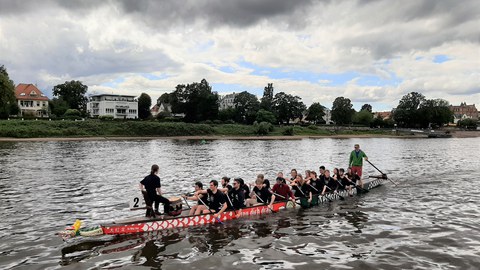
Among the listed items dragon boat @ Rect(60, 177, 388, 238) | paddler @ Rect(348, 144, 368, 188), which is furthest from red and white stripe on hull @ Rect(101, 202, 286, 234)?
paddler @ Rect(348, 144, 368, 188)

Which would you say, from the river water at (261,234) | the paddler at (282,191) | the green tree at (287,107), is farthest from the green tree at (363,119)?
the paddler at (282,191)

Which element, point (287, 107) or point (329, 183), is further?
point (287, 107)

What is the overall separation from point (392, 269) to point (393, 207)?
10049 mm

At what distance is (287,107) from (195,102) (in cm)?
4633

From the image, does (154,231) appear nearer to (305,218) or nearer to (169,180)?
(305,218)

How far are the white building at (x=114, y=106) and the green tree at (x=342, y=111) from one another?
315ft

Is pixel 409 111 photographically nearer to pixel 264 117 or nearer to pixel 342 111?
pixel 342 111

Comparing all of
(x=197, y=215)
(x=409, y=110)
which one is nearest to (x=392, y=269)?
(x=197, y=215)

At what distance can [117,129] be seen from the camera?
94875 mm

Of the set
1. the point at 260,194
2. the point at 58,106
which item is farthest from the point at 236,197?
the point at 58,106

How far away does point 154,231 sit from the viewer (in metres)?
15.6

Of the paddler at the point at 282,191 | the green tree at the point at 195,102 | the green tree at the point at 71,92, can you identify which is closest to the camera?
the paddler at the point at 282,191

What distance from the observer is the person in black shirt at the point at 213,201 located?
671 inches

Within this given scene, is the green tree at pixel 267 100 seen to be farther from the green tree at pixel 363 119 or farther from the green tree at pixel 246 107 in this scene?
the green tree at pixel 363 119
